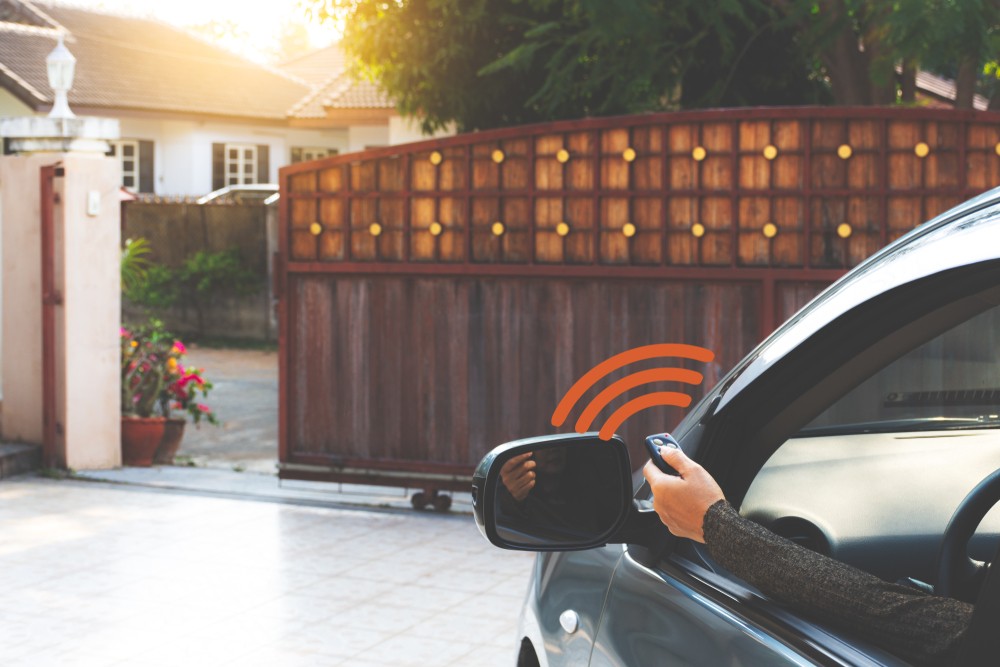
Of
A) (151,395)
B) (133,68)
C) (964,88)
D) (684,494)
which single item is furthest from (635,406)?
(133,68)

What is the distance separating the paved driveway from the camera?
5512 mm

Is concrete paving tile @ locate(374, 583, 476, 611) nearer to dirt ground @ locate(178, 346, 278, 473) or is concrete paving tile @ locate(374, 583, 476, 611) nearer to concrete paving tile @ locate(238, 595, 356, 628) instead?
concrete paving tile @ locate(238, 595, 356, 628)

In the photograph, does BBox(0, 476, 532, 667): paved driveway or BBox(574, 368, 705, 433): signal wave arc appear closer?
BBox(574, 368, 705, 433): signal wave arc

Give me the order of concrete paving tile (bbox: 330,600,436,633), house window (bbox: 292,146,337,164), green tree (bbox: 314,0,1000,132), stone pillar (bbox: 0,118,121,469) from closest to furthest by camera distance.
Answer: concrete paving tile (bbox: 330,600,436,633) → stone pillar (bbox: 0,118,121,469) → green tree (bbox: 314,0,1000,132) → house window (bbox: 292,146,337,164)

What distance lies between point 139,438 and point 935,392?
25.2 feet

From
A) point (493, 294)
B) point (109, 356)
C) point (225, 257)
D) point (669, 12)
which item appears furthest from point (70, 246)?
point (225, 257)

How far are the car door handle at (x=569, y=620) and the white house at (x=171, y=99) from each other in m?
23.3

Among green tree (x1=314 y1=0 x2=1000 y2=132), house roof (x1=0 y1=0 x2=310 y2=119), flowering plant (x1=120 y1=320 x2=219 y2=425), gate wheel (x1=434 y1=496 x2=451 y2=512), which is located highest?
house roof (x1=0 y1=0 x2=310 y2=119)

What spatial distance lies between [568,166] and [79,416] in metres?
3.79

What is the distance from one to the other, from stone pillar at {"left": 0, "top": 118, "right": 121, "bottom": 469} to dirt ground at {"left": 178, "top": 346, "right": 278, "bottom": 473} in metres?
1.24

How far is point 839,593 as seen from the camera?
68.1 inches

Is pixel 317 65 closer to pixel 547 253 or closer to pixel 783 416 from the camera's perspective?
pixel 547 253

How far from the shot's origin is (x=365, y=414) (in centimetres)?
821

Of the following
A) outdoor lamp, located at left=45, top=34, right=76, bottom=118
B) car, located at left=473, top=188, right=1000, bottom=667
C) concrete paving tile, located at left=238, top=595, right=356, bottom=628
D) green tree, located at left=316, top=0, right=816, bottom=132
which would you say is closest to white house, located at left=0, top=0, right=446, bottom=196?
green tree, located at left=316, top=0, right=816, bottom=132
